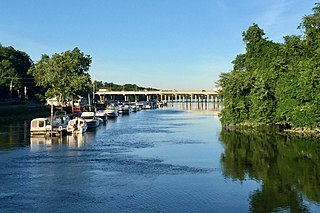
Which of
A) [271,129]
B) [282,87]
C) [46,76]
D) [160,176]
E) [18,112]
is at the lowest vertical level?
[160,176]

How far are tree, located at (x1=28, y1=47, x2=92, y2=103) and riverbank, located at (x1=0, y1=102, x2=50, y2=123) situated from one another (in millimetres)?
6411

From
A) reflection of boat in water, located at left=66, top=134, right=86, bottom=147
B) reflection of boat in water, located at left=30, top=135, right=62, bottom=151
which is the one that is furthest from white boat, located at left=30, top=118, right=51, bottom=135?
reflection of boat in water, located at left=66, top=134, right=86, bottom=147

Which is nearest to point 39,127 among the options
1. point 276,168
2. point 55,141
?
point 55,141

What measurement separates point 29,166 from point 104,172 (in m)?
6.28

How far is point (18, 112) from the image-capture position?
8156 cm

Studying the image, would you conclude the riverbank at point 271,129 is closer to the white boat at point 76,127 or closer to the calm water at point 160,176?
the calm water at point 160,176

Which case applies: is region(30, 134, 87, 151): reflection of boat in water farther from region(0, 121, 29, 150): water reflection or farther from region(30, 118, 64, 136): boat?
region(30, 118, 64, 136): boat

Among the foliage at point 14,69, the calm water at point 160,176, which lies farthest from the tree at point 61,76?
the calm water at point 160,176

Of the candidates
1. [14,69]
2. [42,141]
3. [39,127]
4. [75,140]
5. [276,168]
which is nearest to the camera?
[276,168]

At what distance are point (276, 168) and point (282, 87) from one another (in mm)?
25685

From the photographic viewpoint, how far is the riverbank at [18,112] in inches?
2960

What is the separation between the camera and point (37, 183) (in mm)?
24891

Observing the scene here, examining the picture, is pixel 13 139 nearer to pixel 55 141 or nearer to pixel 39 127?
pixel 39 127

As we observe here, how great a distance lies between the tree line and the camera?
96.2 metres
